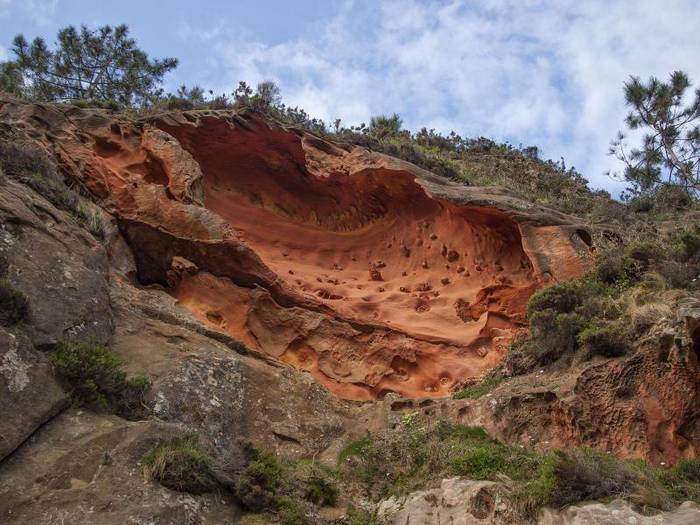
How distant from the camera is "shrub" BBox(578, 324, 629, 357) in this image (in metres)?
9.80

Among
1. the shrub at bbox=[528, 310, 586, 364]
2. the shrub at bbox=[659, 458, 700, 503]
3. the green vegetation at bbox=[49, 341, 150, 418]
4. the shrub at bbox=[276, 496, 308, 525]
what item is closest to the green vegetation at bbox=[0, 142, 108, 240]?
the green vegetation at bbox=[49, 341, 150, 418]

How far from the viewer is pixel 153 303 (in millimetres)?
10984

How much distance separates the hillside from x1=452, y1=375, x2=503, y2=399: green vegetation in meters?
0.07

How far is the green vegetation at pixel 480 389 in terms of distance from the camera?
1088cm

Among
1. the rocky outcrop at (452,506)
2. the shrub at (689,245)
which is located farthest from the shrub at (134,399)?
the shrub at (689,245)

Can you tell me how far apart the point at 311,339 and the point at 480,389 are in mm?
3119

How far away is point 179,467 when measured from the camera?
276 inches

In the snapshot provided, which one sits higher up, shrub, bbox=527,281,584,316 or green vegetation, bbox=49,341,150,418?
shrub, bbox=527,281,584,316

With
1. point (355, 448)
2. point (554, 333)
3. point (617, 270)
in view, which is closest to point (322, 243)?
point (617, 270)

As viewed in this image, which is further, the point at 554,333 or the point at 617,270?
the point at 617,270

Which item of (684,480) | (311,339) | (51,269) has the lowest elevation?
(684,480)

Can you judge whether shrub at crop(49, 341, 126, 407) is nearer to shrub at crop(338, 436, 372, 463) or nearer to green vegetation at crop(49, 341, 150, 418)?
green vegetation at crop(49, 341, 150, 418)

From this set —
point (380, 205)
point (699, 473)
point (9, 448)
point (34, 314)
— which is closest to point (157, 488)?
point (9, 448)

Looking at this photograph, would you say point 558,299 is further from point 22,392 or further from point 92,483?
point 22,392
